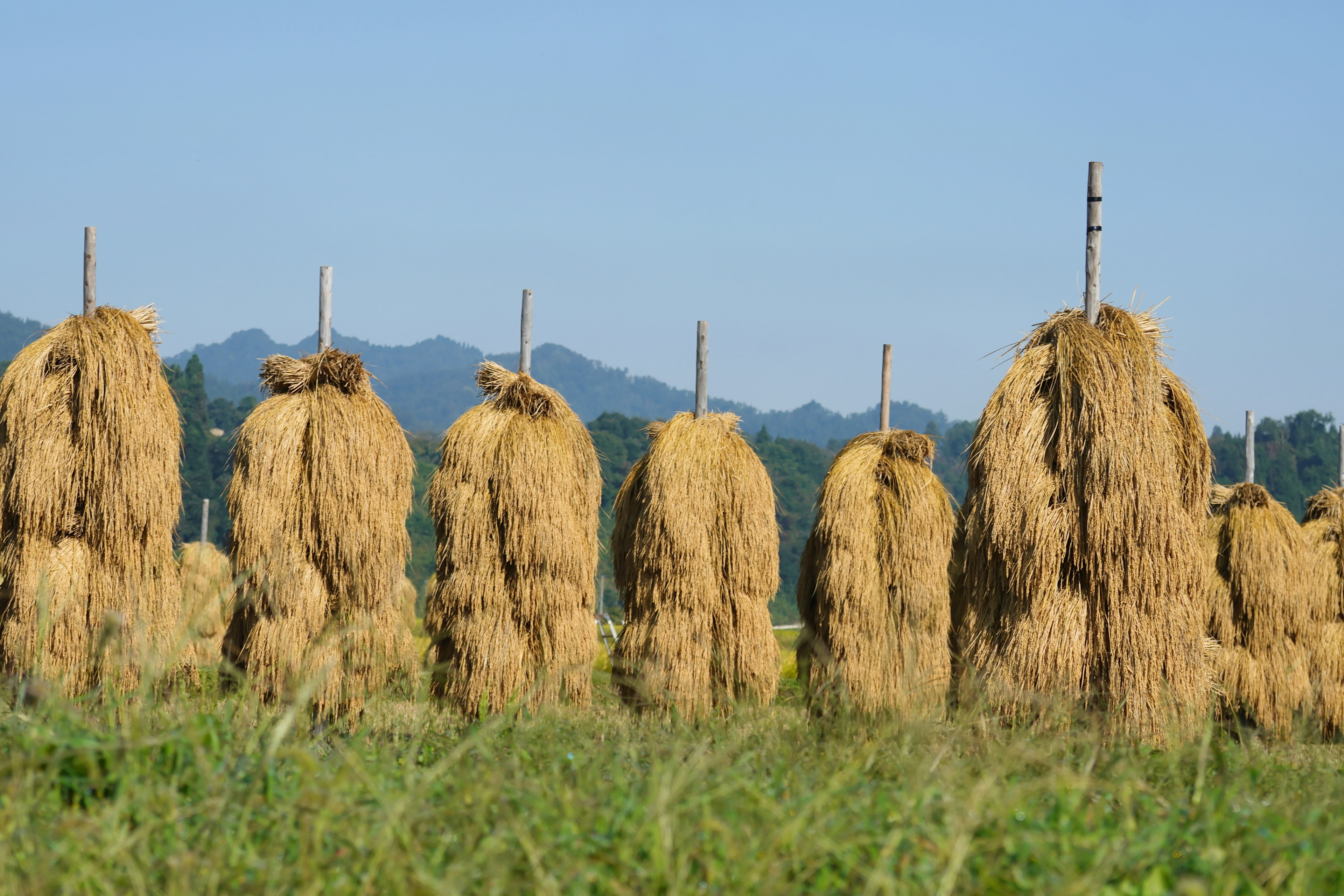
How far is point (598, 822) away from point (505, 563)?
725 centimetres

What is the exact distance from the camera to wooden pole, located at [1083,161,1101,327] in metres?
7.73

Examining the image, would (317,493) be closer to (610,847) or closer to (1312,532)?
(610,847)

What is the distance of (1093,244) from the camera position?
793cm

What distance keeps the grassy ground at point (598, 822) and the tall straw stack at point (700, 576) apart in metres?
6.60

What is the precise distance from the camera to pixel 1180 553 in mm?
7246

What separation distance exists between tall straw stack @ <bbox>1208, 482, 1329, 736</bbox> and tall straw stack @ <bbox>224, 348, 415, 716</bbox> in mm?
11701

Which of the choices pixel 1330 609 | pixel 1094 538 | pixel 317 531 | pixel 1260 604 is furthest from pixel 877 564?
pixel 1330 609

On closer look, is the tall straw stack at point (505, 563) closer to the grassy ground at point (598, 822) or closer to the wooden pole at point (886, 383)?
the wooden pole at point (886, 383)

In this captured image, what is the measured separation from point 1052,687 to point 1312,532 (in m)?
12.5

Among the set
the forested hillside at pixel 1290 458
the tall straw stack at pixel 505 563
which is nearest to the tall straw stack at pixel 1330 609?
the tall straw stack at pixel 505 563

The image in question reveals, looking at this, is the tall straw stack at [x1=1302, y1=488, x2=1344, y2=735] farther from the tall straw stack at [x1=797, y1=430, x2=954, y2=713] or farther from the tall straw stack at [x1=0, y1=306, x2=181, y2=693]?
the tall straw stack at [x1=0, y1=306, x2=181, y2=693]

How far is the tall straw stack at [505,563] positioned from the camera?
10.1 metres

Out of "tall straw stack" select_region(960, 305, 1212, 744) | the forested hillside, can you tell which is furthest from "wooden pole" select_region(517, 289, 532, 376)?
the forested hillside

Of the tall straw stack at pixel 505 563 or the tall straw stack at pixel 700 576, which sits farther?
the tall straw stack at pixel 700 576
